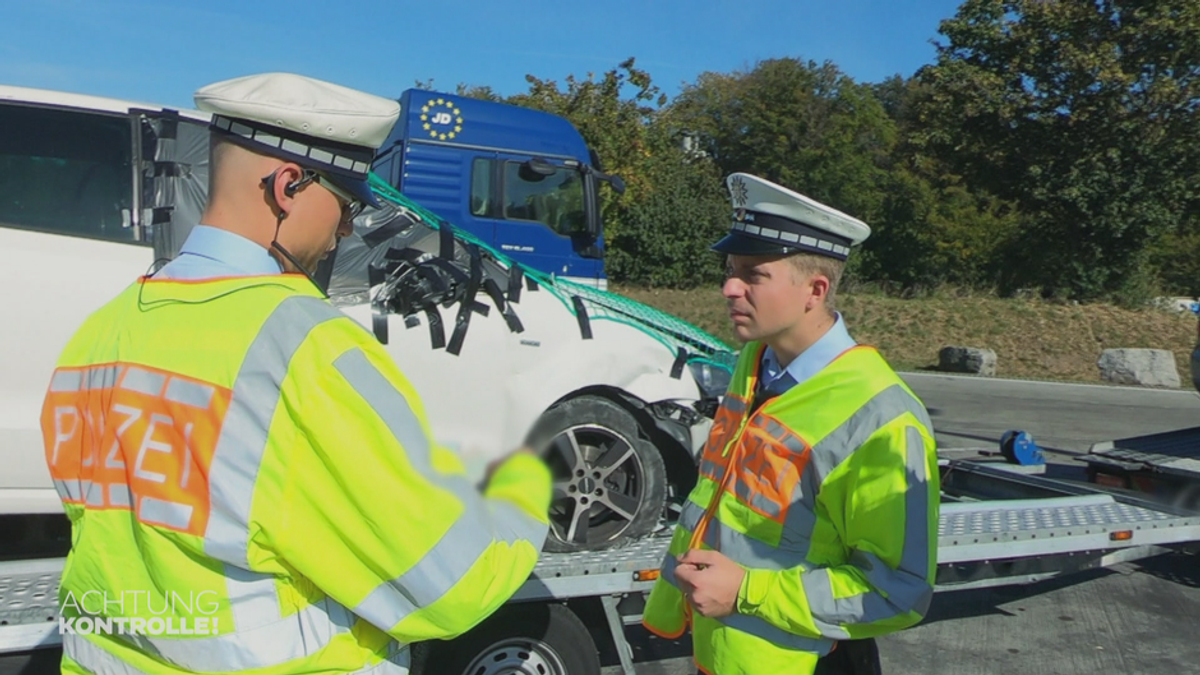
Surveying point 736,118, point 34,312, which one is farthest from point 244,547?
point 736,118

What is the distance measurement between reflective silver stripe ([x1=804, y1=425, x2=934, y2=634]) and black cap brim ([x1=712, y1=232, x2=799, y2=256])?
0.50 m

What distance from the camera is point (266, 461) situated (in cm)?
145

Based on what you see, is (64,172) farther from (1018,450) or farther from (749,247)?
(1018,450)

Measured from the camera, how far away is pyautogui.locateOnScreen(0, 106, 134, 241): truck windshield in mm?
4113

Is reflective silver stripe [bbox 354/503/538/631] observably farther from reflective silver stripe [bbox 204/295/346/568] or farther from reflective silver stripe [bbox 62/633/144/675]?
reflective silver stripe [bbox 62/633/144/675]

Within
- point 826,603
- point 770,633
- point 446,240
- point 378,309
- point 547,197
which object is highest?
point 547,197

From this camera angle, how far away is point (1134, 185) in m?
25.8

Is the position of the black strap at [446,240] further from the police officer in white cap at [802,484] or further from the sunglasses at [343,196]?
the sunglasses at [343,196]

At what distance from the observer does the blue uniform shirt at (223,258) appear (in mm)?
1562

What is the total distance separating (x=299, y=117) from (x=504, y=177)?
9.86 m

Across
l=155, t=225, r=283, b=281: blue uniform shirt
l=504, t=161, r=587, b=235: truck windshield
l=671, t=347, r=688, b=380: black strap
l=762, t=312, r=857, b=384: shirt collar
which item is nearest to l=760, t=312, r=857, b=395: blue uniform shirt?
l=762, t=312, r=857, b=384: shirt collar

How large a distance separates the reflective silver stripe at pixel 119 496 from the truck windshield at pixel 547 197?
9786mm

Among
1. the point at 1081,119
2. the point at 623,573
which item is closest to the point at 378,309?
the point at 623,573

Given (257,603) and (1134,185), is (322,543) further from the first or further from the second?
(1134,185)
